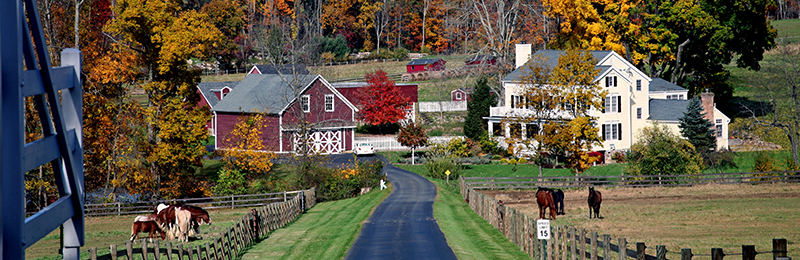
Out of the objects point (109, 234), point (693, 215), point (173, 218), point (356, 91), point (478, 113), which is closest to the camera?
point (173, 218)

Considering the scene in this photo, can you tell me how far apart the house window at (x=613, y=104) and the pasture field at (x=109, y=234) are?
96.6 ft

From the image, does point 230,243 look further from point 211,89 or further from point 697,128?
point 211,89

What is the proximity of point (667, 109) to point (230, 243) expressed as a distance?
42766 mm

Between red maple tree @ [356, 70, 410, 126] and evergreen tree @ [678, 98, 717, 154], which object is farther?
red maple tree @ [356, 70, 410, 126]

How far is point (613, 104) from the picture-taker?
50.6m

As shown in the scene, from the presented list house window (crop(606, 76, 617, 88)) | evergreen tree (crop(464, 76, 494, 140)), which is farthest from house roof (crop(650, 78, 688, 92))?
evergreen tree (crop(464, 76, 494, 140))

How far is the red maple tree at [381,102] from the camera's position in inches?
2552

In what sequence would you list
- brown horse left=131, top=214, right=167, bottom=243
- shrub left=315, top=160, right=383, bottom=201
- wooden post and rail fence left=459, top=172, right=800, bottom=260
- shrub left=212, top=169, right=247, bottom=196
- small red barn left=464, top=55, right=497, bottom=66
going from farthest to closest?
small red barn left=464, top=55, right=497, bottom=66 → shrub left=315, top=160, right=383, bottom=201 → shrub left=212, top=169, right=247, bottom=196 → brown horse left=131, top=214, right=167, bottom=243 → wooden post and rail fence left=459, top=172, right=800, bottom=260

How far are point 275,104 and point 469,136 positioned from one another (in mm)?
17708

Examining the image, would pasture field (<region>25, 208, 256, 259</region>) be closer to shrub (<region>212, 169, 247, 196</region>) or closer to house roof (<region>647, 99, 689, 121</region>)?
shrub (<region>212, 169, 247, 196</region>)

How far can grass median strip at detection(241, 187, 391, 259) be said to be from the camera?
19.7 meters

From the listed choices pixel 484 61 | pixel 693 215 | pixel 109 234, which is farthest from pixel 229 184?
pixel 484 61

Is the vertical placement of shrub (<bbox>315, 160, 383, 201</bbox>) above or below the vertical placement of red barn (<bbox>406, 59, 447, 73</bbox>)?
below

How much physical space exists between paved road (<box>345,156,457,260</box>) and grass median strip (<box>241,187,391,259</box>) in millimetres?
504
